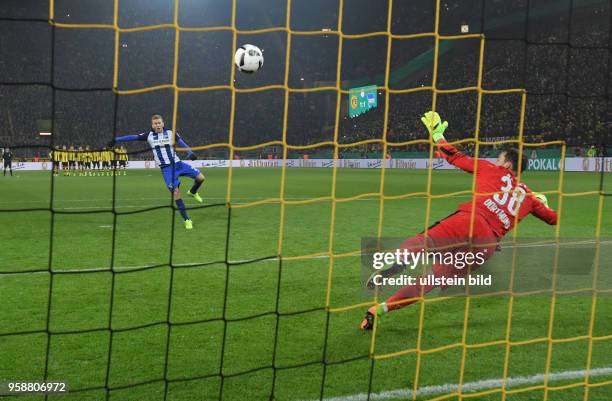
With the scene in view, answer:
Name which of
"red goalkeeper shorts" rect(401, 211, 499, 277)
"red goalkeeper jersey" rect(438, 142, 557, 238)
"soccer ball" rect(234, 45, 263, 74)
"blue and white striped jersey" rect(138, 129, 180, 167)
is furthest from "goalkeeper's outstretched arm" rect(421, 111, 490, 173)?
"blue and white striped jersey" rect(138, 129, 180, 167)

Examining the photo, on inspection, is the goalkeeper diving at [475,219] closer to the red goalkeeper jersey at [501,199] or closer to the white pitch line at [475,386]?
the red goalkeeper jersey at [501,199]

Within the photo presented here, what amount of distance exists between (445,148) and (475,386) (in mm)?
1728

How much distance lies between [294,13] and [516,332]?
4196 cm

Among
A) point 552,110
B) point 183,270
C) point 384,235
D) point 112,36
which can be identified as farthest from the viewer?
point 112,36

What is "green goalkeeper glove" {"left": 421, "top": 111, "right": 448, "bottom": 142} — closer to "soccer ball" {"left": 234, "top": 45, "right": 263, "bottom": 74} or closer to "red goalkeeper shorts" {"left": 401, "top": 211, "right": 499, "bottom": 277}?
"red goalkeeper shorts" {"left": 401, "top": 211, "right": 499, "bottom": 277}

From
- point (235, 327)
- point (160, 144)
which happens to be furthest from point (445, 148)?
point (160, 144)

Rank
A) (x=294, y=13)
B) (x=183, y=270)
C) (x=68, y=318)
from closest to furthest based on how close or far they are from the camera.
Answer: (x=68, y=318) < (x=183, y=270) < (x=294, y=13)

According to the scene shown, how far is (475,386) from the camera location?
3.43 meters

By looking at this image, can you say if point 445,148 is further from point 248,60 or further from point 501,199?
point 248,60

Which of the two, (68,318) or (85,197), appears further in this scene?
(85,197)

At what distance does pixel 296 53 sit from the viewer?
45.7 metres

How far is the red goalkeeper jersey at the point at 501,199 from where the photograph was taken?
4406 mm

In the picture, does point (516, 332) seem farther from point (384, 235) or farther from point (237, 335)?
point (384, 235)

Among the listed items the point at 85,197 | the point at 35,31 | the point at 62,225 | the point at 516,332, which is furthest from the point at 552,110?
the point at 35,31
